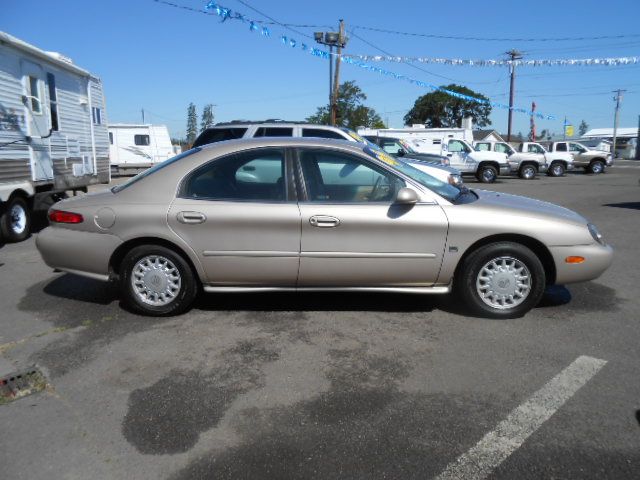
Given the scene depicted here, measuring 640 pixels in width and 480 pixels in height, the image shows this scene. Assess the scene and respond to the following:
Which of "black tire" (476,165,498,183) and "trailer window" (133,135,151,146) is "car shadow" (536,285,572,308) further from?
"trailer window" (133,135,151,146)

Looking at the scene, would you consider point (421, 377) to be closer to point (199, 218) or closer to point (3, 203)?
point (199, 218)

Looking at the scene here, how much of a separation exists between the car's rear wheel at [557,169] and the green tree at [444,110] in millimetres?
61414

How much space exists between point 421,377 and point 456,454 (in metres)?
0.86

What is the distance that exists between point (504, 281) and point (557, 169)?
25.7 m

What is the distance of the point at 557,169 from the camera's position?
1075 inches

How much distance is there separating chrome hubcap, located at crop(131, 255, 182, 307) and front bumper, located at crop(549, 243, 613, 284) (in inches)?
129

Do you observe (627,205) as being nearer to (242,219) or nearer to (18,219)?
(242,219)

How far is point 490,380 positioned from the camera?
134 inches

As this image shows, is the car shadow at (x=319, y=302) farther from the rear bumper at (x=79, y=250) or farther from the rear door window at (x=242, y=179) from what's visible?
the rear door window at (x=242, y=179)

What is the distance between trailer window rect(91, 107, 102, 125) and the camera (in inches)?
440

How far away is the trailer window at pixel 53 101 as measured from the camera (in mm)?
9093

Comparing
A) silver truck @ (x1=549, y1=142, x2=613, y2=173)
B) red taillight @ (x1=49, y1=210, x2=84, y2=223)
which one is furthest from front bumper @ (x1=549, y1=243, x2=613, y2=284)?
Result: silver truck @ (x1=549, y1=142, x2=613, y2=173)

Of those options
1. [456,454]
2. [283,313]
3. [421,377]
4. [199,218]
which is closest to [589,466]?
[456,454]

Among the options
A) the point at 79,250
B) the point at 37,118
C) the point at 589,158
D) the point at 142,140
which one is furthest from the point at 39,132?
the point at 589,158
